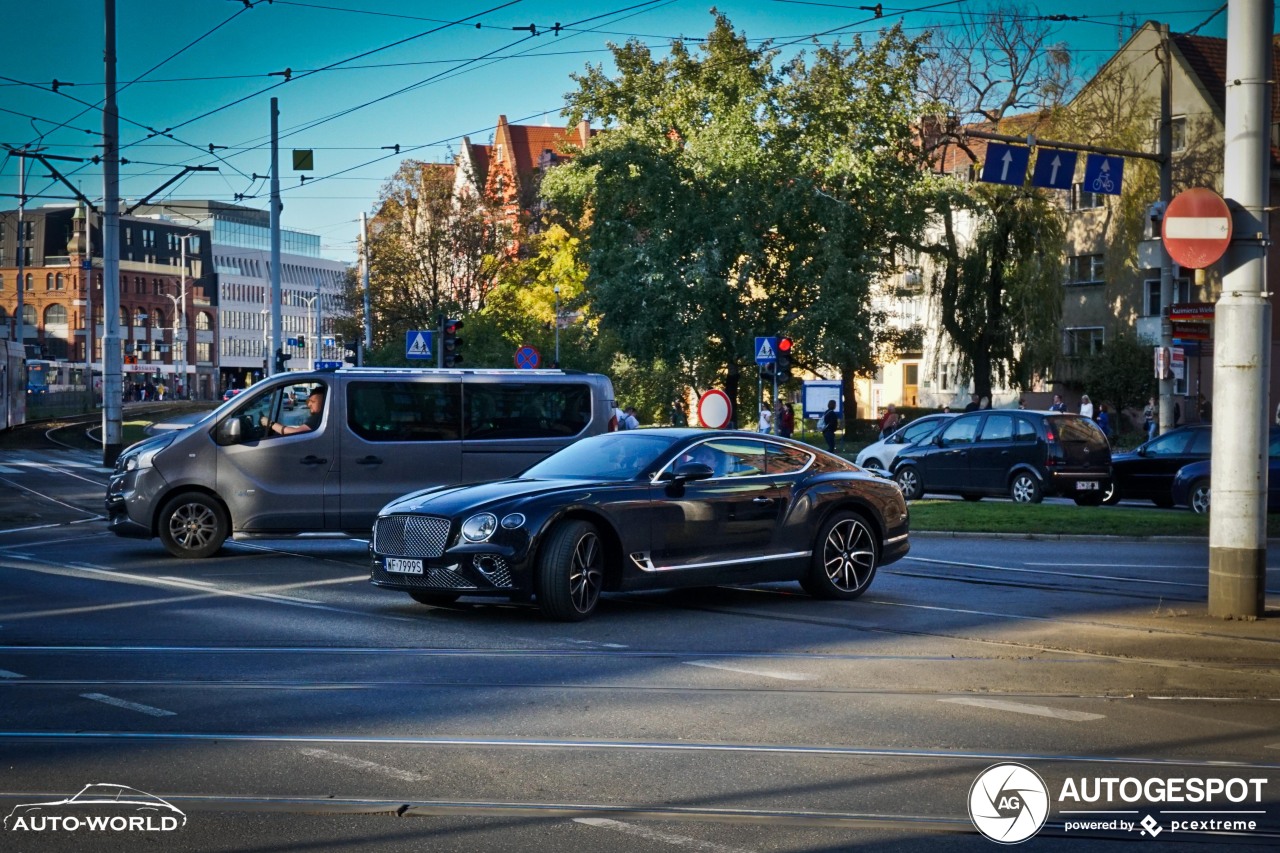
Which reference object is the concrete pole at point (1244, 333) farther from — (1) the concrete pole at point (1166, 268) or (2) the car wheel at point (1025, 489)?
(1) the concrete pole at point (1166, 268)

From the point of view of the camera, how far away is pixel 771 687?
9633 millimetres

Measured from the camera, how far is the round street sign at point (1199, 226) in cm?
1238

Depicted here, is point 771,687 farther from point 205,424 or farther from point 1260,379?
point 205,424

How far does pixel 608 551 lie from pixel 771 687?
359 centimetres

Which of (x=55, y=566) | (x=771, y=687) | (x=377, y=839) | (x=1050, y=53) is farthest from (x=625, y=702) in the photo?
(x=1050, y=53)

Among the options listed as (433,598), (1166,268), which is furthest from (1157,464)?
(433,598)

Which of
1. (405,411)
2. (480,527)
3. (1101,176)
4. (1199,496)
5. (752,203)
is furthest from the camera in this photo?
(752,203)

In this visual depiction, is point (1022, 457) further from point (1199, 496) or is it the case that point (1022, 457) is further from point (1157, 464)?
point (1199, 496)

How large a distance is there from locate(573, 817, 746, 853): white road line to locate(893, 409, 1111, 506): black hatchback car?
76.3 feet

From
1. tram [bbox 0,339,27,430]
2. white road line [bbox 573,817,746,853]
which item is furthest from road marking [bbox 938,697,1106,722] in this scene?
tram [bbox 0,339,27,430]

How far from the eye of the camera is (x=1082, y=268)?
65.1 m

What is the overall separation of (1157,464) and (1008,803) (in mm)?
23775

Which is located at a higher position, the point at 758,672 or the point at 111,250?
the point at 111,250
